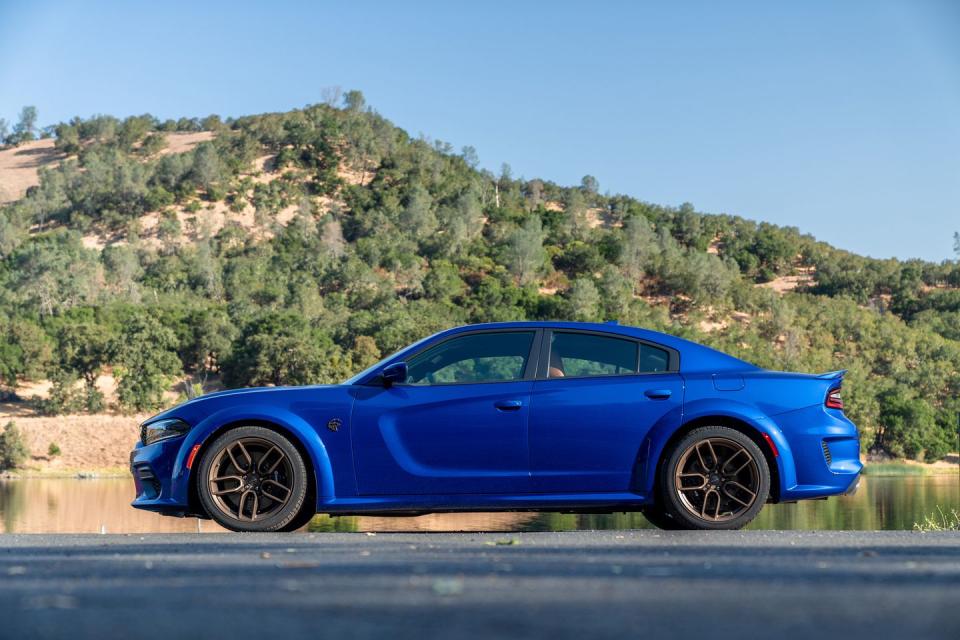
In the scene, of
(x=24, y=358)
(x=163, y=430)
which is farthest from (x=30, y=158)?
(x=163, y=430)

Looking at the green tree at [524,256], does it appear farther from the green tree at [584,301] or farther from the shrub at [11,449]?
the shrub at [11,449]

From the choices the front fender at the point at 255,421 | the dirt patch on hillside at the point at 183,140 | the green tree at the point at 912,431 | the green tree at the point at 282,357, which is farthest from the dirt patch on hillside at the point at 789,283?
the front fender at the point at 255,421

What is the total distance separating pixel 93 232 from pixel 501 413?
121011 mm

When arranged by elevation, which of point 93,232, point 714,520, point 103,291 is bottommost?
point 714,520

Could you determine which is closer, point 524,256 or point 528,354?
point 528,354

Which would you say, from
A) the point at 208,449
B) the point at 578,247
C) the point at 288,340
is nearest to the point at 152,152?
the point at 578,247

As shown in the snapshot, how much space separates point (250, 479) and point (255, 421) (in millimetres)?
367

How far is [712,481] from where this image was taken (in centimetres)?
755

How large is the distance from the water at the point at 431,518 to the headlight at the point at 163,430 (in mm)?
21549

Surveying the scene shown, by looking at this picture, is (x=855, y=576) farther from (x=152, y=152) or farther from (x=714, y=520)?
(x=152, y=152)

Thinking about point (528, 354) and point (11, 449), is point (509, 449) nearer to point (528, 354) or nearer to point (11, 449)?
point (528, 354)

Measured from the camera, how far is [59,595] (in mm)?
4363

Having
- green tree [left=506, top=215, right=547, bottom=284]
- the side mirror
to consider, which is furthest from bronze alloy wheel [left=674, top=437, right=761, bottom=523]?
green tree [left=506, top=215, right=547, bottom=284]

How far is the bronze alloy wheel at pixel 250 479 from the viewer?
7.52m
